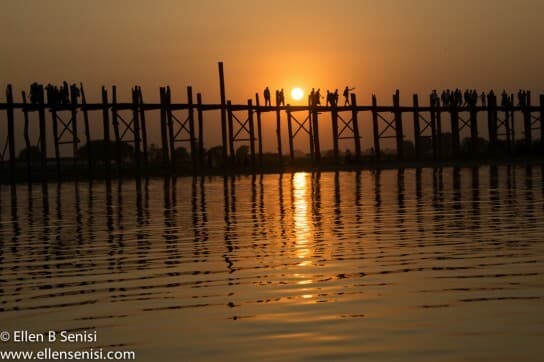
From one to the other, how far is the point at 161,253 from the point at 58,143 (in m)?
29.6

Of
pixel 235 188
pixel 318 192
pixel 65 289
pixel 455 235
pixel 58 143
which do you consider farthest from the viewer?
pixel 58 143

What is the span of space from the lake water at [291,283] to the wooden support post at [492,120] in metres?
35.9

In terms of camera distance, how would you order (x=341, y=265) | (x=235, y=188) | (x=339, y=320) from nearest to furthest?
(x=339, y=320)
(x=341, y=265)
(x=235, y=188)

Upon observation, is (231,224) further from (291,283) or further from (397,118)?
(397,118)

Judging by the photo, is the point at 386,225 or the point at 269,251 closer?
the point at 269,251

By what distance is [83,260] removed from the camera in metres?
12.6

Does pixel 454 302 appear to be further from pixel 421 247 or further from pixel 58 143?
pixel 58 143

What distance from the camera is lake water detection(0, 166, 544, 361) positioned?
7352 mm

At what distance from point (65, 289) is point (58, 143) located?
32320 millimetres

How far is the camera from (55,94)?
41.1m

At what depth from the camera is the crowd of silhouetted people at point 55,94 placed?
4047 centimetres

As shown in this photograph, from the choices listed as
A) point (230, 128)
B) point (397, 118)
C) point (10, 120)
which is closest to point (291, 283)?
point (10, 120)

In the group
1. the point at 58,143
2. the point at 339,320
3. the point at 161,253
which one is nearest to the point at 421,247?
the point at 161,253

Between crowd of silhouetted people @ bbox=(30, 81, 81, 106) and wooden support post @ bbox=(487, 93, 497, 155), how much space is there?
22475mm
